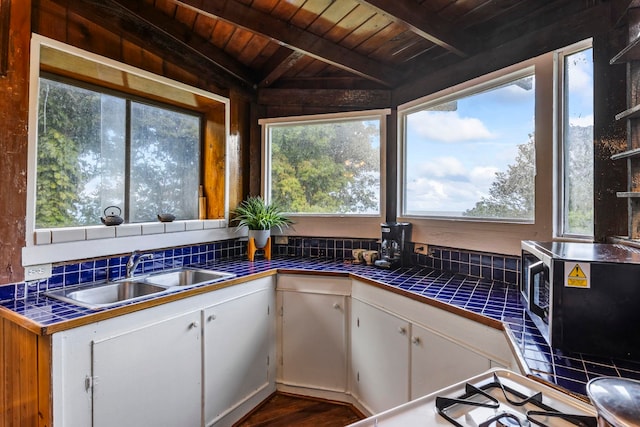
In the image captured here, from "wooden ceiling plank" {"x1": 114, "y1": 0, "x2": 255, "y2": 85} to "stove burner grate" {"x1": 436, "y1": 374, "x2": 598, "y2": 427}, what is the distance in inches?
98.2

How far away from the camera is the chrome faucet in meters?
2.00

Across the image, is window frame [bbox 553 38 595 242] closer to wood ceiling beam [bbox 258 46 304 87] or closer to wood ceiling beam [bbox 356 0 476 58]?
wood ceiling beam [bbox 356 0 476 58]

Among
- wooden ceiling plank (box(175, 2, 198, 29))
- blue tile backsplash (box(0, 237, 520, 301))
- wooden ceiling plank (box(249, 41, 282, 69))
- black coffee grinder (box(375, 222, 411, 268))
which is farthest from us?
wooden ceiling plank (box(249, 41, 282, 69))

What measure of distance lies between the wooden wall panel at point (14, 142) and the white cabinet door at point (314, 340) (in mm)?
1477

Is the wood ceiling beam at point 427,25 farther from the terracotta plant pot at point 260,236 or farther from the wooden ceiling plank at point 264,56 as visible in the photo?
the terracotta plant pot at point 260,236

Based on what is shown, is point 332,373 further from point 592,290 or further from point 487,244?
point 592,290

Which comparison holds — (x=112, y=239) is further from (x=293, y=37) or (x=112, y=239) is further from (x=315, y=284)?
(x=293, y=37)

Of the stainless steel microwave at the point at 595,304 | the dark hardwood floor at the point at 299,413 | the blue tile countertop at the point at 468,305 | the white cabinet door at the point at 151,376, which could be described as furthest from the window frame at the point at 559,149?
the white cabinet door at the point at 151,376

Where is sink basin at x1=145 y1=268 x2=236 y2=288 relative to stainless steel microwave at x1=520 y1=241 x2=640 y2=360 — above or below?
below

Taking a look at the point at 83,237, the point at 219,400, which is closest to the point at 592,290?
the point at 219,400

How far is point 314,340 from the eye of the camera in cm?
227

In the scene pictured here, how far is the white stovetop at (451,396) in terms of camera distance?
66 centimetres

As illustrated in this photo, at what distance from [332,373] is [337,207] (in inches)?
49.7

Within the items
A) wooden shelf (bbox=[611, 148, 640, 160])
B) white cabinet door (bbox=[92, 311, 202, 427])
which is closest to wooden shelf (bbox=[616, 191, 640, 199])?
wooden shelf (bbox=[611, 148, 640, 160])
